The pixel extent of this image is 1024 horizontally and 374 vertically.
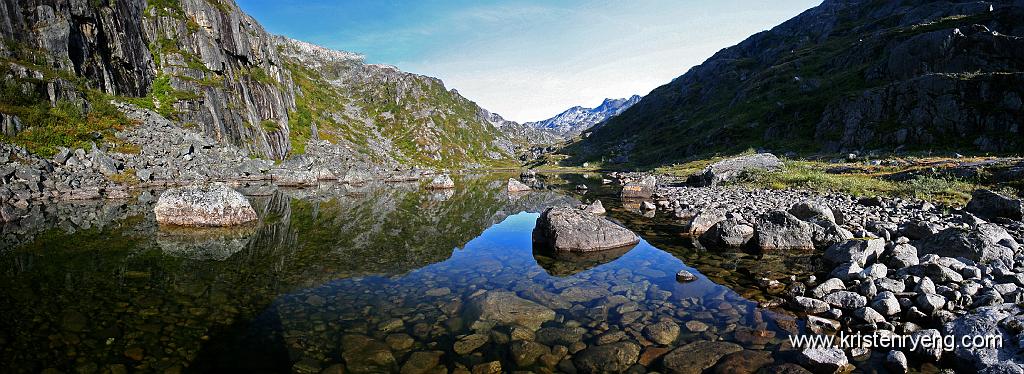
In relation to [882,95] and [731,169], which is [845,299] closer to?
[731,169]

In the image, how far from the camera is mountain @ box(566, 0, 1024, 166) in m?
57.0

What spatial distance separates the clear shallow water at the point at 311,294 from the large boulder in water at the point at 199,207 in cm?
123

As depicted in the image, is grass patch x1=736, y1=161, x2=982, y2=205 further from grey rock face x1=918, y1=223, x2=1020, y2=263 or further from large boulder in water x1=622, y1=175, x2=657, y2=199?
grey rock face x1=918, y1=223, x2=1020, y2=263

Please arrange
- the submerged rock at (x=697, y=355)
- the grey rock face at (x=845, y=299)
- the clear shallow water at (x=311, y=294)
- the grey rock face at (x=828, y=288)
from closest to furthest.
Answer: the submerged rock at (x=697, y=355), the clear shallow water at (x=311, y=294), the grey rock face at (x=845, y=299), the grey rock face at (x=828, y=288)

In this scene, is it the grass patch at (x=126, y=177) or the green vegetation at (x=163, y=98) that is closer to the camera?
the grass patch at (x=126, y=177)

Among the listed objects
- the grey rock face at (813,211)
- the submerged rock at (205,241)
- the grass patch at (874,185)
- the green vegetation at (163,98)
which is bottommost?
the grass patch at (874,185)

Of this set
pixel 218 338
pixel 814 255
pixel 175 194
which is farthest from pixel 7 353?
pixel 814 255

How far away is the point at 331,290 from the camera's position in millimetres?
12625

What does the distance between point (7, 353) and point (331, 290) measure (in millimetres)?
6323

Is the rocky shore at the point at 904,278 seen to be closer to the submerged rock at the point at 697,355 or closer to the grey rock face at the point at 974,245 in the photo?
the grey rock face at the point at 974,245

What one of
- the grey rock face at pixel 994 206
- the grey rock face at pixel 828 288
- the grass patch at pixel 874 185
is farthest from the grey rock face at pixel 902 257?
the grass patch at pixel 874 185

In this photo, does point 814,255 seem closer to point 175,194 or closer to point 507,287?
point 507,287

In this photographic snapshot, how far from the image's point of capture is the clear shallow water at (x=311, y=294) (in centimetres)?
828

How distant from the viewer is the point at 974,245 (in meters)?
11.6
